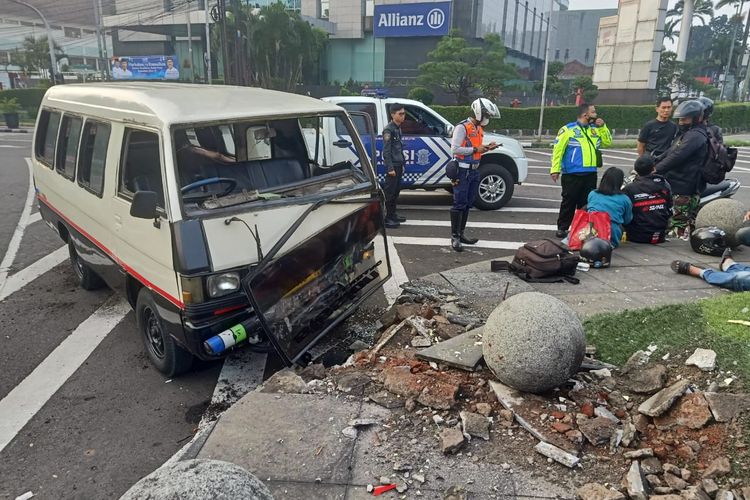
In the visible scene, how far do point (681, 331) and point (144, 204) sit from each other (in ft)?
13.6

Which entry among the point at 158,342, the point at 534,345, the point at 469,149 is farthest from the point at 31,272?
the point at 534,345

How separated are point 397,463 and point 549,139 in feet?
89.7

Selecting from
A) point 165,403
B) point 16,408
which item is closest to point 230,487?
point 165,403

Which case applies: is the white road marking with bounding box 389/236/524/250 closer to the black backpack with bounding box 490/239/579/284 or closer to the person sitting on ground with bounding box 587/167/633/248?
the person sitting on ground with bounding box 587/167/633/248

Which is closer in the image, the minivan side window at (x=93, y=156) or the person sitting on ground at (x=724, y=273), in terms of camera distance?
the minivan side window at (x=93, y=156)

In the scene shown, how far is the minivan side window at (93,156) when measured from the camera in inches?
193

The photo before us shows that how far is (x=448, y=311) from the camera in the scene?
17.3 feet

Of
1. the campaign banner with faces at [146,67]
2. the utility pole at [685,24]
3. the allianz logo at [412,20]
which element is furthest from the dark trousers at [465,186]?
the campaign banner with faces at [146,67]

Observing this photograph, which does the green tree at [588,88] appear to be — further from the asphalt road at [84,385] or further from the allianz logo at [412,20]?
the asphalt road at [84,385]

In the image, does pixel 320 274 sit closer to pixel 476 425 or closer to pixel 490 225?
pixel 476 425

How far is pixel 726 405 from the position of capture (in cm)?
330

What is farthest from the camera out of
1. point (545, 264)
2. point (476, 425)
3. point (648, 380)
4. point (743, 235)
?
point (743, 235)

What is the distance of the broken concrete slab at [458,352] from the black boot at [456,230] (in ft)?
11.1

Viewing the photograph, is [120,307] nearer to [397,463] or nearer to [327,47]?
[397,463]
